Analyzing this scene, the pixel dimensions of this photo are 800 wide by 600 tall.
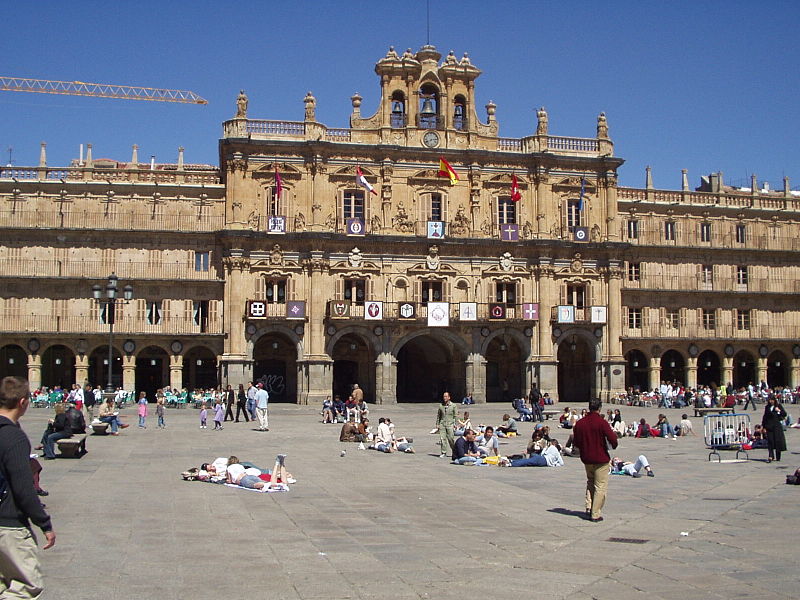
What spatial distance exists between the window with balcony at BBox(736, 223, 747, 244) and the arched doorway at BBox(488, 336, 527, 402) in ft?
60.7

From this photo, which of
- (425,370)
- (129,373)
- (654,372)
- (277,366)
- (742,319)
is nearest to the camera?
(129,373)

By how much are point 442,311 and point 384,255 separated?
4.98m

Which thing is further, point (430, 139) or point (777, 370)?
point (777, 370)

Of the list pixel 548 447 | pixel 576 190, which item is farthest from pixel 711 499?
pixel 576 190

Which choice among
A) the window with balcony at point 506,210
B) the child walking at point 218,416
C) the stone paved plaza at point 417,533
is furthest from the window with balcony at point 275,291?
the stone paved plaza at point 417,533

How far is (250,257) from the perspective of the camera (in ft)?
183

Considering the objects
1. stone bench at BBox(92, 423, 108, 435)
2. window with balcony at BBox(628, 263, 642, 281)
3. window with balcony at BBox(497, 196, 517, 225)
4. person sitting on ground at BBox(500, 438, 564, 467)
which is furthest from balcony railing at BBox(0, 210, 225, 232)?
person sitting on ground at BBox(500, 438, 564, 467)

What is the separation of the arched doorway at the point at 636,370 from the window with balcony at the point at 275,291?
79.9 feet

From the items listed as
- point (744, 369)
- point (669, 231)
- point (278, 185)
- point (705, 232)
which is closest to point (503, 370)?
point (669, 231)

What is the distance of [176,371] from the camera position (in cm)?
5572

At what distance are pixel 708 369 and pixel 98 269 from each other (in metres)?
41.7

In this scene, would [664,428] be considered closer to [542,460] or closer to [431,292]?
[542,460]

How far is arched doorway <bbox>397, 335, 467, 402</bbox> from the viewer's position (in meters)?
60.7

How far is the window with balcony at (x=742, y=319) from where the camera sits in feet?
214
